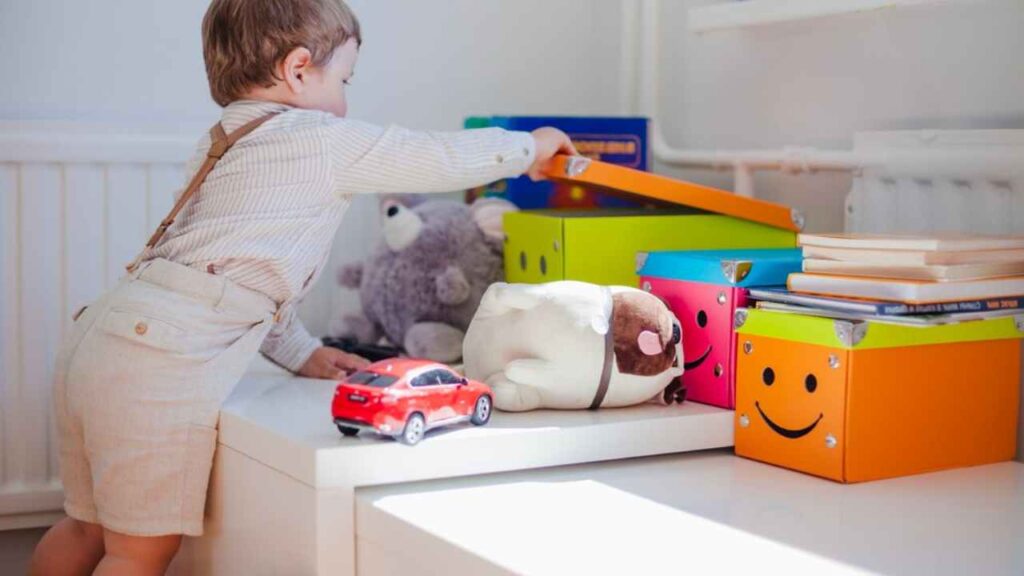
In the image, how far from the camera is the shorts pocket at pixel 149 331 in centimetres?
125

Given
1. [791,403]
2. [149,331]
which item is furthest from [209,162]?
[791,403]

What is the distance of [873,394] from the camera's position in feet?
3.87

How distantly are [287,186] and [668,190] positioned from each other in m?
0.49

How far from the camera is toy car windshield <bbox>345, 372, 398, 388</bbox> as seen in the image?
1102 mm

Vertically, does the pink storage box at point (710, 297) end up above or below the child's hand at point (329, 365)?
above

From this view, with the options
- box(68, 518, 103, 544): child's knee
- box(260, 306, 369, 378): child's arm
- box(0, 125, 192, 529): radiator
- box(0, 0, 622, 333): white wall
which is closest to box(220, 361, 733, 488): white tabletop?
box(260, 306, 369, 378): child's arm

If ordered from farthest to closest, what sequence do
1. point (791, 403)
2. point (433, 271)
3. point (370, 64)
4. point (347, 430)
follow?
point (370, 64) < point (433, 271) < point (791, 403) < point (347, 430)

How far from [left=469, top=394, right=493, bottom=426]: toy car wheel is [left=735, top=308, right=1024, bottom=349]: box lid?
0.28 m

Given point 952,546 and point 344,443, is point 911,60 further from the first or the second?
point 344,443

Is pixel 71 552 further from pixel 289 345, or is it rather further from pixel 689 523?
pixel 689 523

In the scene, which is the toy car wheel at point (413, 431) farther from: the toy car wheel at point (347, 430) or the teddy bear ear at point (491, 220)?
the teddy bear ear at point (491, 220)

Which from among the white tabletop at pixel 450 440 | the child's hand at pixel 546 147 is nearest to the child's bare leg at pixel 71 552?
the white tabletop at pixel 450 440

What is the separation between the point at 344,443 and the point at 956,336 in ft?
1.98

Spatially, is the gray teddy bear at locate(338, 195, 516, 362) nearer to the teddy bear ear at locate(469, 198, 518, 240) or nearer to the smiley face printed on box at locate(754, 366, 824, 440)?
the teddy bear ear at locate(469, 198, 518, 240)
